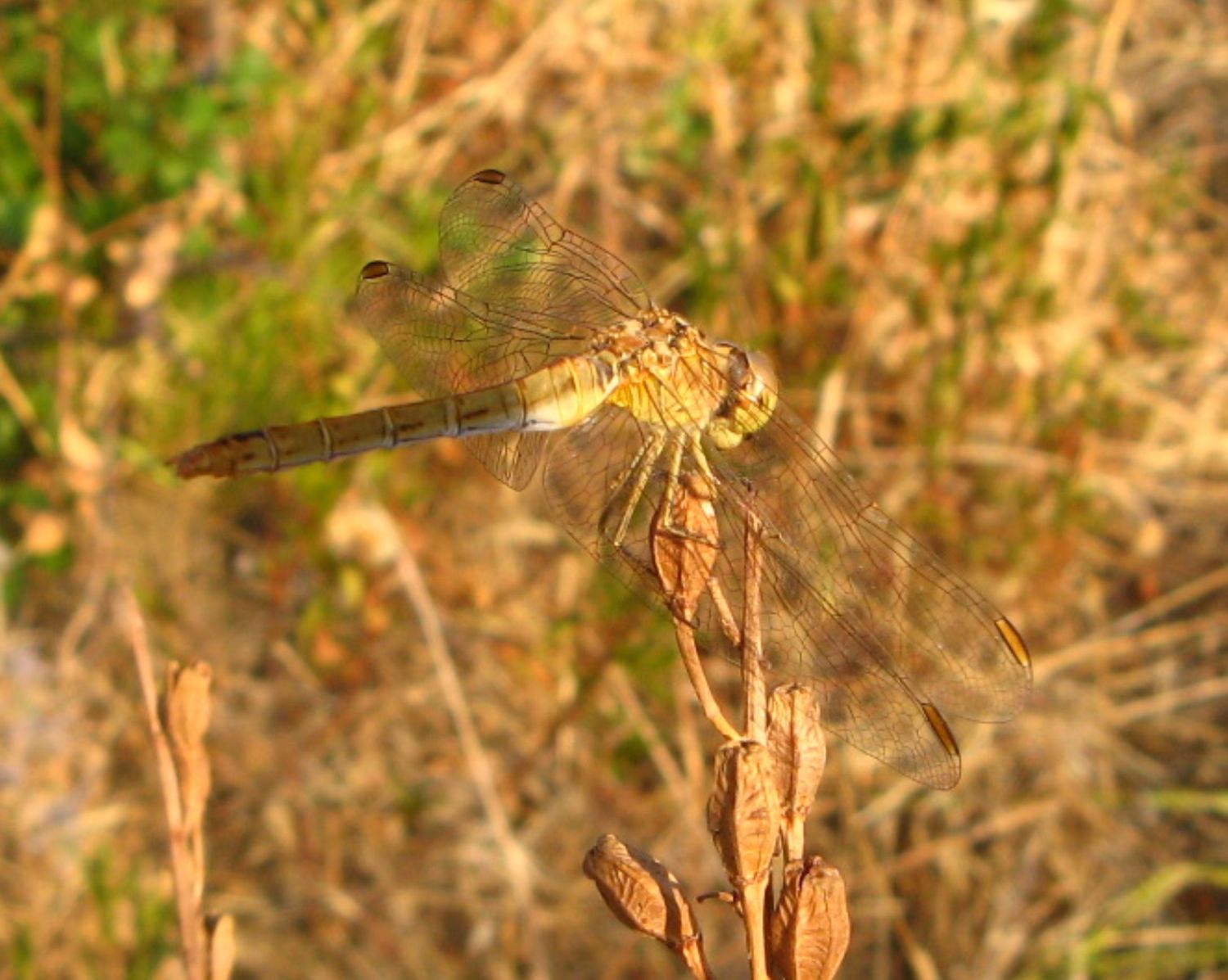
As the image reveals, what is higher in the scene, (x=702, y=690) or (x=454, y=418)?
(x=454, y=418)

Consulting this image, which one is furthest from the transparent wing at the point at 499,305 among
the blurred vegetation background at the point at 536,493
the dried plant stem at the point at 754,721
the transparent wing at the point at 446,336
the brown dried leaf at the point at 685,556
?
the blurred vegetation background at the point at 536,493

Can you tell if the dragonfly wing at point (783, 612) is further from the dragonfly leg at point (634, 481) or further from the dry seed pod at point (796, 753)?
the dry seed pod at point (796, 753)

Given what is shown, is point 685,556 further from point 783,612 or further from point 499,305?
point 499,305

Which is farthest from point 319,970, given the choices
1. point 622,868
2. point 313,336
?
point 622,868

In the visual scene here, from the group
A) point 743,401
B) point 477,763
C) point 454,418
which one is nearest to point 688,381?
point 743,401

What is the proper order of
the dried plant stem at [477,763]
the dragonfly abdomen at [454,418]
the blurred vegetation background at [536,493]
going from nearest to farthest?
1. the dragonfly abdomen at [454,418]
2. the dried plant stem at [477,763]
3. the blurred vegetation background at [536,493]

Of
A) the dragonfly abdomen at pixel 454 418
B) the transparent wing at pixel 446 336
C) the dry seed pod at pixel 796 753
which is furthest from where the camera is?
the transparent wing at pixel 446 336

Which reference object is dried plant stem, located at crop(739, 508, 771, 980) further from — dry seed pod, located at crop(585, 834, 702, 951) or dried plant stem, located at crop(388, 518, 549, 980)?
dried plant stem, located at crop(388, 518, 549, 980)
